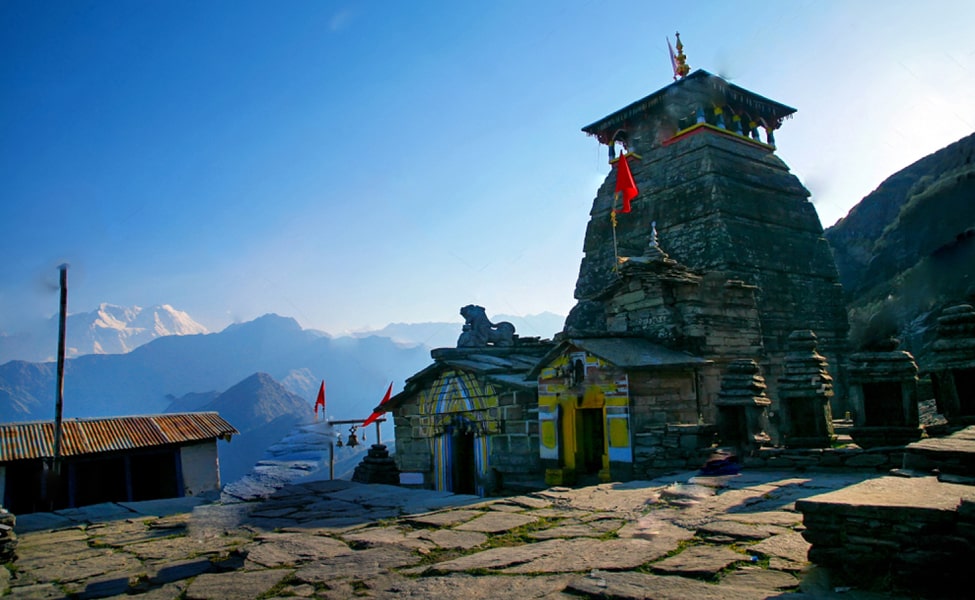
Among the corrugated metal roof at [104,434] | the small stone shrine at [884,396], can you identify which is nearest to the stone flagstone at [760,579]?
the small stone shrine at [884,396]

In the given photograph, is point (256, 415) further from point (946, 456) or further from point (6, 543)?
point (946, 456)

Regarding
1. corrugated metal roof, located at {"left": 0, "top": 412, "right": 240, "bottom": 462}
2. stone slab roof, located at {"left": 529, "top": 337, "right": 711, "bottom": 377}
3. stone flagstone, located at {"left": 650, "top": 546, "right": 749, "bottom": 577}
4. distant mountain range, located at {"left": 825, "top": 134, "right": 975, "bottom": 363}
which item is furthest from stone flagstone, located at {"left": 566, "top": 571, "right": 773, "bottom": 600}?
corrugated metal roof, located at {"left": 0, "top": 412, "right": 240, "bottom": 462}

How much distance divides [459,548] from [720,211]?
74.7 ft

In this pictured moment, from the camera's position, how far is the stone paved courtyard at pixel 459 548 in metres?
4.20

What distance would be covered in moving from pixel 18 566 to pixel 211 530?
5.89 feet

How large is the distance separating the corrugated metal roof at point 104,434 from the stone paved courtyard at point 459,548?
14.8 m

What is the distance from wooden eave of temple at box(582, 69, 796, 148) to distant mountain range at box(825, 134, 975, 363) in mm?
9671

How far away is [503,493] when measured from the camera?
14977mm

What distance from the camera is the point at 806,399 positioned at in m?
10.2

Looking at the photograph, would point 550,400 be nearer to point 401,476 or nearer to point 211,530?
point 401,476

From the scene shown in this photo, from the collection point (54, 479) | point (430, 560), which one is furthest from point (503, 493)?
point (54, 479)

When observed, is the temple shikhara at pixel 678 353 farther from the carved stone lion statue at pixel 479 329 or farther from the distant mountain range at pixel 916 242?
the distant mountain range at pixel 916 242

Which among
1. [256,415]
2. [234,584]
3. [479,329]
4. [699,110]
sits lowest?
[256,415]

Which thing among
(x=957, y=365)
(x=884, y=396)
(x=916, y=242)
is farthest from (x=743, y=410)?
(x=916, y=242)
